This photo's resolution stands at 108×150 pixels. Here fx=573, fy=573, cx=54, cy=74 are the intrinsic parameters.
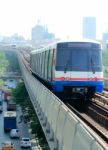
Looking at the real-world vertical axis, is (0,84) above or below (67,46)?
below

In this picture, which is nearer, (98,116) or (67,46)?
(98,116)

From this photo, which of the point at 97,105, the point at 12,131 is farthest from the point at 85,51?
the point at 12,131

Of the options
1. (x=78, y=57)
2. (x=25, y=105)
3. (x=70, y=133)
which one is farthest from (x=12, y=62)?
(x=70, y=133)

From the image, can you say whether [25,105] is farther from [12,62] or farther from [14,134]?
[12,62]

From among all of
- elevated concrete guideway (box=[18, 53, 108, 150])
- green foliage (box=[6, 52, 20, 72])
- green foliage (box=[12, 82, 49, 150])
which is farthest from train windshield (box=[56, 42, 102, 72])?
green foliage (box=[6, 52, 20, 72])

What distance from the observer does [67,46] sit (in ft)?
66.8

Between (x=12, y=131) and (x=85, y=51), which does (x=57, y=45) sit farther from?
(x=12, y=131)

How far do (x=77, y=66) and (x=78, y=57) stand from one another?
12.9 inches

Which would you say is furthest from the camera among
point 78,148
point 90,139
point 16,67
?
point 16,67

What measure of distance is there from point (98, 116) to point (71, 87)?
387 cm

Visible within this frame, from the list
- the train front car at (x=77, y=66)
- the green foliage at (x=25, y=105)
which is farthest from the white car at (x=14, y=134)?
the train front car at (x=77, y=66)

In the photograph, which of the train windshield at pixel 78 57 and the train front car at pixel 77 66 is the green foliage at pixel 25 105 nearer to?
the train front car at pixel 77 66

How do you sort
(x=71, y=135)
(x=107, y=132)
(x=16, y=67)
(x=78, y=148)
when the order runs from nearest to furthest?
Answer: (x=78, y=148) < (x=71, y=135) < (x=107, y=132) < (x=16, y=67)

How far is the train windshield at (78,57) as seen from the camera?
20.2 meters
